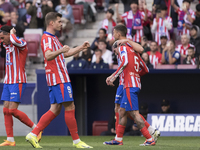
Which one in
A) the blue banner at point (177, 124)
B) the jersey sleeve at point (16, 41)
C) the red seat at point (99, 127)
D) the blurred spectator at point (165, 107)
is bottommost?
the red seat at point (99, 127)

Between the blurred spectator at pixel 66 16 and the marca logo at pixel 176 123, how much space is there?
235 inches

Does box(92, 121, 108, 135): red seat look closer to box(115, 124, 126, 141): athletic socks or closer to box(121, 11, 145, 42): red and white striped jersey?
box(121, 11, 145, 42): red and white striped jersey

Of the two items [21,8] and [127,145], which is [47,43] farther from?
[21,8]

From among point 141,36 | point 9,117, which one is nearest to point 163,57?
point 141,36

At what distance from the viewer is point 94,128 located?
10.6m

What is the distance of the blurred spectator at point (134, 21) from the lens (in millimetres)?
12914

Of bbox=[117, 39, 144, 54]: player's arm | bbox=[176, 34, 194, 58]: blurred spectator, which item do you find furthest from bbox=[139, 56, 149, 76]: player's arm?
bbox=[176, 34, 194, 58]: blurred spectator

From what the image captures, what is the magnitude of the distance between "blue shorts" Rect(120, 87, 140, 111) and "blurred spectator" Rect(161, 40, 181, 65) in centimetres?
431

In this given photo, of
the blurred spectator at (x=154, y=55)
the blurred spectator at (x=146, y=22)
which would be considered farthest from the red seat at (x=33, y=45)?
the blurred spectator at (x=154, y=55)

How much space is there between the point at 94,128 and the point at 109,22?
13.7 ft

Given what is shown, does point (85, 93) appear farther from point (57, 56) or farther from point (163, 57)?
point (57, 56)

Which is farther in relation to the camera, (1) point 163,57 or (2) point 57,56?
(1) point 163,57

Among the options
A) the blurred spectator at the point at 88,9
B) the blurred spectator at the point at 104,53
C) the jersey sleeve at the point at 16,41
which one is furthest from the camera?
the blurred spectator at the point at 88,9

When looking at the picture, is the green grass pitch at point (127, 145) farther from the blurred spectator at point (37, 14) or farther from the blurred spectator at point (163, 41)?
the blurred spectator at point (37, 14)
